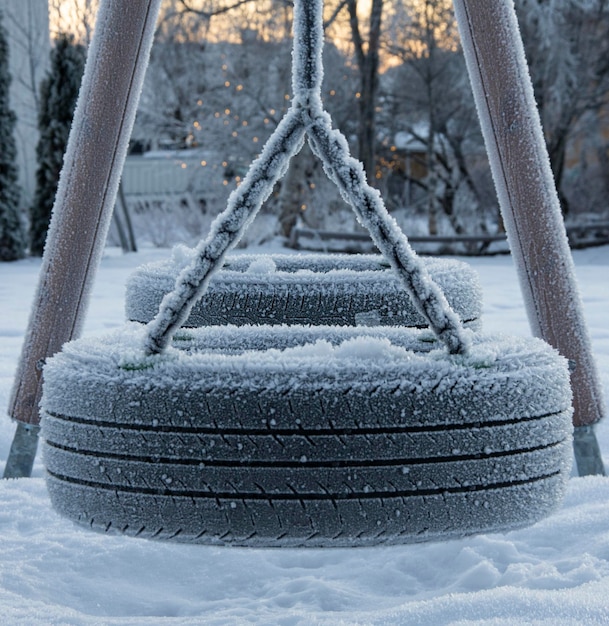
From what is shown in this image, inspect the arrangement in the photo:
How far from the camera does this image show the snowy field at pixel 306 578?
5.49ft

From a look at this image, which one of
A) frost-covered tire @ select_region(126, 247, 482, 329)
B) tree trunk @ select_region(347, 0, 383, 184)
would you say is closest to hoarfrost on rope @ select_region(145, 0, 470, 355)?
frost-covered tire @ select_region(126, 247, 482, 329)

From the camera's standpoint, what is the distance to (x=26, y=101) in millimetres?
15578

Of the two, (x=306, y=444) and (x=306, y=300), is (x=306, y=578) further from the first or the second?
(x=306, y=444)

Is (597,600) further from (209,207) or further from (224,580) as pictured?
(209,207)

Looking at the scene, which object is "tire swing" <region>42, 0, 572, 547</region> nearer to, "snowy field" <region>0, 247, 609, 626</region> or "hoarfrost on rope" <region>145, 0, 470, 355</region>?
"hoarfrost on rope" <region>145, 0, 470, 355</region>

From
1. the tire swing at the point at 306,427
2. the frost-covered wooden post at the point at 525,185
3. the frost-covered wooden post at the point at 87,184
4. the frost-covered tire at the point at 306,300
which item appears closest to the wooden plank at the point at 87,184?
the frost-covered wooden post at the point at 87,184

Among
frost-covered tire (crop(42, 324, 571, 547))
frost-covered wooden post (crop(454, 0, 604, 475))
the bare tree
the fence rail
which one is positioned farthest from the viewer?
the bare tree

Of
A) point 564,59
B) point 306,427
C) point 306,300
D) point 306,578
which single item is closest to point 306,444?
point 306,427

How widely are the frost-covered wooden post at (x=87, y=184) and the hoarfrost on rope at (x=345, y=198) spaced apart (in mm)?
1228

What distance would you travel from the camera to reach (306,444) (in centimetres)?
112

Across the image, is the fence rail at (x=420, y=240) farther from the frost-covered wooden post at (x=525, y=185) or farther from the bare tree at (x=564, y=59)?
the frost-covered wooden post at (x=525, y=185)

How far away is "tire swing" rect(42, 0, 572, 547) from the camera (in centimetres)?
112

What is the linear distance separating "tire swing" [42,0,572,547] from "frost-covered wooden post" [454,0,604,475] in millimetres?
1103

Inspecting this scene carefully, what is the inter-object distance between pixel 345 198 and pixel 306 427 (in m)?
0.28
